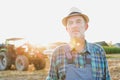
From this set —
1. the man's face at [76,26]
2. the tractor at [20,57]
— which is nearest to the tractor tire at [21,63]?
the tractor at [20,57]

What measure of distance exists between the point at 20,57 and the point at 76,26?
43.7 ft

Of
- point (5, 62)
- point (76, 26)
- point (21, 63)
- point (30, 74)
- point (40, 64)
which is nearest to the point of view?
point (76, 26)

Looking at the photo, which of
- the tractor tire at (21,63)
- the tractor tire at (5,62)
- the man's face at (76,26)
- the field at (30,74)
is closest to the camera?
the man's face at (76,26)

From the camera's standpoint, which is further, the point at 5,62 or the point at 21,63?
the point at 5,62

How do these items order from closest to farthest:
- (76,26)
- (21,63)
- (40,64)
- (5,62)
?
(76,26) → (21,63) → (40,64) → (5,62)

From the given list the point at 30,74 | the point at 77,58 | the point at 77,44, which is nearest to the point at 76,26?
the point at 77,44

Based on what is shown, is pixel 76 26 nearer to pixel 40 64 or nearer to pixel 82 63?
pixel 82 63

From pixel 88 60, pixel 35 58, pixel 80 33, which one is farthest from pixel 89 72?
pixel 35 58

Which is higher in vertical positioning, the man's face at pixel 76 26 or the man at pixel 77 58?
the man's face at pixel 76 26

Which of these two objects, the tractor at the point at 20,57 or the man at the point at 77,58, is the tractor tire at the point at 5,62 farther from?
the man at the point at 77,58

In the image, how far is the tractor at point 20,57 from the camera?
16594 millimetres

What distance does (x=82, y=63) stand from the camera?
11.6ft

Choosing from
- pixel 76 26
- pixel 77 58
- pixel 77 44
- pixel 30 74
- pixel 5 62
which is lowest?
pixel 30 74

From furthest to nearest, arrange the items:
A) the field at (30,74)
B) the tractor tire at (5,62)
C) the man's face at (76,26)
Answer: the tractor tire at (5,62), the field at (30,74), the man's face at (76,26)
